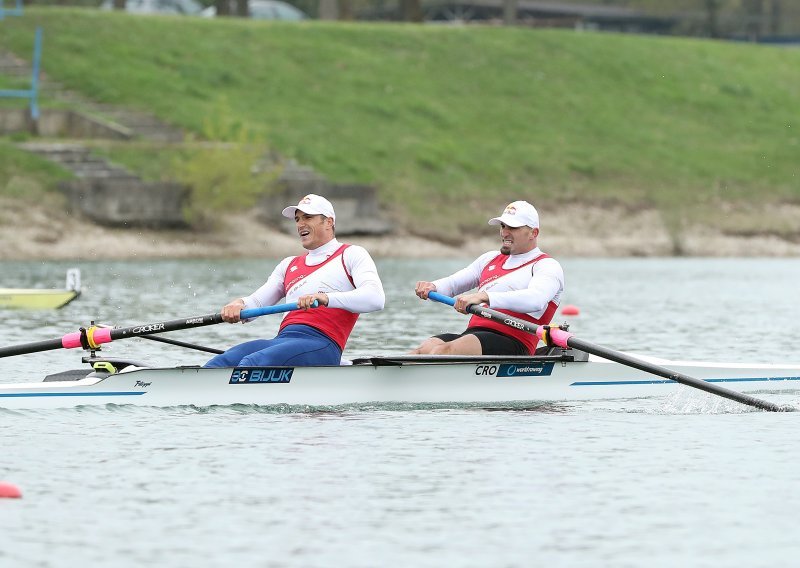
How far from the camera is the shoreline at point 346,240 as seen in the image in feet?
125

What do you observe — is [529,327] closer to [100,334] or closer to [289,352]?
[289,352]

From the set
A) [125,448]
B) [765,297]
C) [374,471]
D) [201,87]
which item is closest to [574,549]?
[374,471]

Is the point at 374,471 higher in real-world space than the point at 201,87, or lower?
lower

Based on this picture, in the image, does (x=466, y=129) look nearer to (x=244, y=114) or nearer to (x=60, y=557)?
(x=244, y=114)

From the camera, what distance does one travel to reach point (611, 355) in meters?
13.8

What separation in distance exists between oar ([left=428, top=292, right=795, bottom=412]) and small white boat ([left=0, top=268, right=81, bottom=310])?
10.7 metres

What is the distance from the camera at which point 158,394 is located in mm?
13508

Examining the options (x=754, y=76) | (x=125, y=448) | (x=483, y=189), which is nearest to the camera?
(x=125, y=448)

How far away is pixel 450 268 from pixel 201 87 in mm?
16108

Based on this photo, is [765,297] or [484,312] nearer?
[484,312]

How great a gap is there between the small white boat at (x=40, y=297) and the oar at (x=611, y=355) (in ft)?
35.2

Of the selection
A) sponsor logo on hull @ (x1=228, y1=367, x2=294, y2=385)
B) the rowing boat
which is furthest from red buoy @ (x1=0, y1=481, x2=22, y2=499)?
sponsor logo on hull @ (x1=228, y1=367, x2=294, y2=385)

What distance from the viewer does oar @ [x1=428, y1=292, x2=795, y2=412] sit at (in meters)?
13.9

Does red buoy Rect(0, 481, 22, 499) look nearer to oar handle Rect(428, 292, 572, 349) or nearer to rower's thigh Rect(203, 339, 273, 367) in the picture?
rower's thigh Rect(203, 339, 273, 367)
